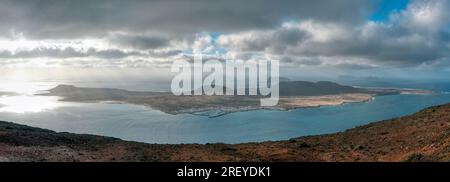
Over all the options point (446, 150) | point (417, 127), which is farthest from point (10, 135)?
point (417, 127)

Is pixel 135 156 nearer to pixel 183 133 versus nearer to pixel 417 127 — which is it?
pixel 417 127

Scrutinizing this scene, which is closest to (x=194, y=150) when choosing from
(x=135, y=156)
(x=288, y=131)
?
(x=135, y=156)

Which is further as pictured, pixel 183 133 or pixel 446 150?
pixel 183 133

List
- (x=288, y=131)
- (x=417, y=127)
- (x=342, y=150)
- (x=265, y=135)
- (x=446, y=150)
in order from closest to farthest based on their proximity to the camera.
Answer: (x=446, y=150), (x=342, y=150), (x=417, y=127), (x=265, y=135), (x=288, y=131)
